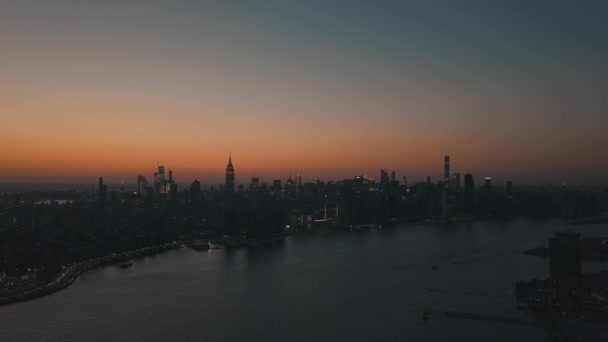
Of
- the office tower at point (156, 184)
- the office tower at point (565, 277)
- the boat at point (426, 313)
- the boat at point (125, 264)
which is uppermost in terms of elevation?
the office tower at point (156, 184)

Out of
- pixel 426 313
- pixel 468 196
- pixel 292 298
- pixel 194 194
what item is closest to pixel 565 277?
pixel 426 313

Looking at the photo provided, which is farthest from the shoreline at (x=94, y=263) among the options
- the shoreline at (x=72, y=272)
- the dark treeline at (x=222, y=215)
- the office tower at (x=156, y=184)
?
the office tower at (x=156, y=184)

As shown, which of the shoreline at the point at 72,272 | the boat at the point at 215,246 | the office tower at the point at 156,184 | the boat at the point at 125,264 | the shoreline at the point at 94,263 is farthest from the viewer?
the office tower at the point at 156,184

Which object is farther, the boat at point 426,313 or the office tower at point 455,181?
the office tower at point 455,181

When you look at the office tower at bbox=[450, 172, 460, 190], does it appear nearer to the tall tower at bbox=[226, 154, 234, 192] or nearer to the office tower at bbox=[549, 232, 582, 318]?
the tall tower at bbox=[226, 154, 234, 192]

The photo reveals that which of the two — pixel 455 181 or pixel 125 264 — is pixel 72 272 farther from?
pixel 455 181

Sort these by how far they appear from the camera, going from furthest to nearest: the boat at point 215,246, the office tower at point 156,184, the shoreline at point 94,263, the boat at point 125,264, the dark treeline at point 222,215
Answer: the office tower at point 156,184 → the boat at point 215,246 → the dark treeline at point 222,215 → the boat at point 125,264 → the shoreline at point 94,263

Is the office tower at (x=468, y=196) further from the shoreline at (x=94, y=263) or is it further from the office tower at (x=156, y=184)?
the office tower at (x=156, y=184)
